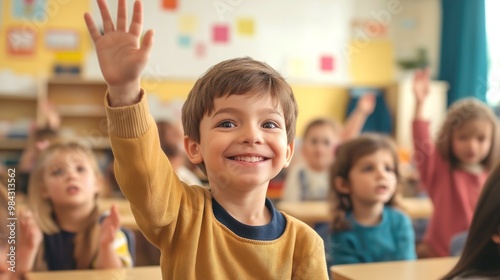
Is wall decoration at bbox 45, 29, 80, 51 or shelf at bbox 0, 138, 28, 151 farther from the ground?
wall decoration at bbox 45, 29, 80, 51

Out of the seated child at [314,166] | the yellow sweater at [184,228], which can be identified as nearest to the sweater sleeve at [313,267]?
the yellow sweater at [184,228]

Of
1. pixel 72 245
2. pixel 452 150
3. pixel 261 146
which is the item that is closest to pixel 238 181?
pixel 261 146

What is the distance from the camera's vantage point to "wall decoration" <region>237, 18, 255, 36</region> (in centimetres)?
725

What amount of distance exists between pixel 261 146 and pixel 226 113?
0.08m

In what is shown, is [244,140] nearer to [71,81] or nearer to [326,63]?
[71,81]

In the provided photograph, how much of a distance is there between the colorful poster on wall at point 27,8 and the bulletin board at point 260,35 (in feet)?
4.17

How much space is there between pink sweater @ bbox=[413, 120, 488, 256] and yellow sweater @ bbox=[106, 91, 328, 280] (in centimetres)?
173

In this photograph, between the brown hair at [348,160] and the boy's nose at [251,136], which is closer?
the boy's nose at [251,136]

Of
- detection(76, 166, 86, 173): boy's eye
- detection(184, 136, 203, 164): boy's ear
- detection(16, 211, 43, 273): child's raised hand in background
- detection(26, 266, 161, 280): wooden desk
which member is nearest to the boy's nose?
detection(184, 136, 203, 164): boy's ear

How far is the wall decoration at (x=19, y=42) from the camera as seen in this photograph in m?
6.72

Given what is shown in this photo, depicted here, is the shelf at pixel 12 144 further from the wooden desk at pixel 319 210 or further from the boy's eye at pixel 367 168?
the boy's eye at pixel 367 168

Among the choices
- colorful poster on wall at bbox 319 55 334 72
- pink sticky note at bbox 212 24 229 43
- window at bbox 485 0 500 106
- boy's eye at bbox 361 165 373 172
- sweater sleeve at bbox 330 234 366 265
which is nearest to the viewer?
sweater sleeve at bbox 330 234 366 265

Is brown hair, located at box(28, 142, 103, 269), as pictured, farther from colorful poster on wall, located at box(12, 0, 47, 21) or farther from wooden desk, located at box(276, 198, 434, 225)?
colorful poster on wall, located at box(12, 0, 47, 21)

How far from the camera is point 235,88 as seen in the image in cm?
106
